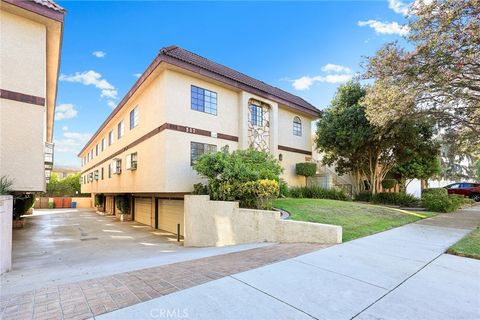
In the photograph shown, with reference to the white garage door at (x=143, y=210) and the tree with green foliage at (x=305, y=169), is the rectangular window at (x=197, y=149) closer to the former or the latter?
the tree with green foliage at (x=305, y=169)

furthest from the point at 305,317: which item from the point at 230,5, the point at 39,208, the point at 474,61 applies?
the point at 39,208

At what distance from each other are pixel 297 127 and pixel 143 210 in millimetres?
13785

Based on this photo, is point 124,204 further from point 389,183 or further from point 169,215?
point 389,183

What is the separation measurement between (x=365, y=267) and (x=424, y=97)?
9526 millimetres

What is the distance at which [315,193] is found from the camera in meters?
16.4

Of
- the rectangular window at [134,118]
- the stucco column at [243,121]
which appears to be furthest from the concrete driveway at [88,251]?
the rectangular window at [134,118]

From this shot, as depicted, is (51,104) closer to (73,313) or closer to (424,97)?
(73,313)

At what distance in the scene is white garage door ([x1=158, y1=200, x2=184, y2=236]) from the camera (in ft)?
48.5

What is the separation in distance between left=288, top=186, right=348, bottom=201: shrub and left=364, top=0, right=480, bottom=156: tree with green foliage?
19.8 ft

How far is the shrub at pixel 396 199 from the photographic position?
1617cm

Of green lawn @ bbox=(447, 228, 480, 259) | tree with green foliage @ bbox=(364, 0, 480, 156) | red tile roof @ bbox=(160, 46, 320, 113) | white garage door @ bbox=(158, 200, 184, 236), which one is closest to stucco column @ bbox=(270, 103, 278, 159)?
red tile roof @ bbox=(160, 46, 320, 113)

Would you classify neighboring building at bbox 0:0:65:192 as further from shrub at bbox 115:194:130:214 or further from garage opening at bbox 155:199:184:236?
shrub at bbox 115:194:130:214

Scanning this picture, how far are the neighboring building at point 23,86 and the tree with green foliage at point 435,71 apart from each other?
37.9 feet

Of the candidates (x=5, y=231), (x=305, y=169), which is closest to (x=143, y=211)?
(x=305, y=169)
